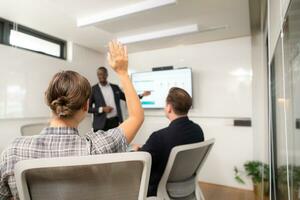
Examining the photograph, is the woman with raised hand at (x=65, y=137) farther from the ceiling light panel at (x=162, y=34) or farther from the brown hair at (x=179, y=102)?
the ceiling light panel at (x=162, y=34)

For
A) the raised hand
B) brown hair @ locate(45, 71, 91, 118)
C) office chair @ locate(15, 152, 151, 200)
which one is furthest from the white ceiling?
office chair @ locate(15, 152, 151, 200)

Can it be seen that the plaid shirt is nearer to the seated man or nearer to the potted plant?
the seated man

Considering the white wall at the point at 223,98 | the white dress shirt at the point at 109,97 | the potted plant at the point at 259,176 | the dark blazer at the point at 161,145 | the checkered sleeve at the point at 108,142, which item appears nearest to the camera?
the checkered sleeve at the point at 108,142

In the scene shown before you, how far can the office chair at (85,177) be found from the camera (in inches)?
27.6

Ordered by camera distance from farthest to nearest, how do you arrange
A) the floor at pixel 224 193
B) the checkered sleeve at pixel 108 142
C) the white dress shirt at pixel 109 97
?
the white dress shirt at pixel 109 97 → the floor at pixel 224 193 → the checkered sleeve at pixel 108 142

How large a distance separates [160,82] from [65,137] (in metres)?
3.11

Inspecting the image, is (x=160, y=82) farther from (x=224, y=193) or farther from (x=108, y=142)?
(x=108, y=142)

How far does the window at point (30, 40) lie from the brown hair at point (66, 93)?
105 inches

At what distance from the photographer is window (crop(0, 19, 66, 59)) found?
9.58 feet

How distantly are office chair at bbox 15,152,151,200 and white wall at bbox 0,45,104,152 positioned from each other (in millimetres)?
2416

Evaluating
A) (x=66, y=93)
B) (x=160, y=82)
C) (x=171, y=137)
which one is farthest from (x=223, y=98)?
(x=66, y=93)

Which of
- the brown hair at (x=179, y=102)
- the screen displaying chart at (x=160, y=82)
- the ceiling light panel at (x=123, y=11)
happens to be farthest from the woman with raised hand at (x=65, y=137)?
the screen displaying chart at (x=160, y=82)

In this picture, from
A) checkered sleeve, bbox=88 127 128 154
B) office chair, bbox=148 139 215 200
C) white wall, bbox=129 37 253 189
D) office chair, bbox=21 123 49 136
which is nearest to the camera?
checkered sleeve, bbox=88 127 128 154

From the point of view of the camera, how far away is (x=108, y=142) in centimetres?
85
